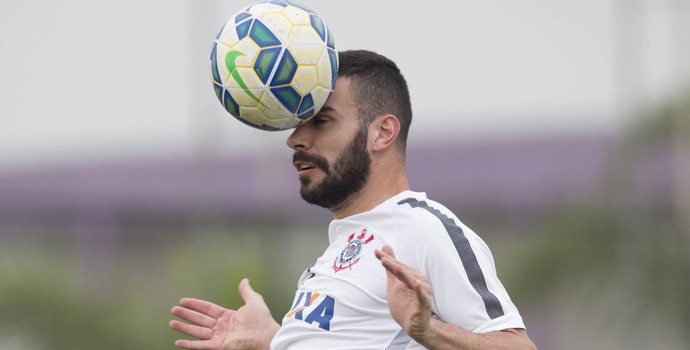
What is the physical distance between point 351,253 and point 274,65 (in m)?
0.77

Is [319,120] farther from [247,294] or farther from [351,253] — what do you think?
[247,294]

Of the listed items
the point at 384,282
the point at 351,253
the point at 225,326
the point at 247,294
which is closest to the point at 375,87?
the point at 351,253

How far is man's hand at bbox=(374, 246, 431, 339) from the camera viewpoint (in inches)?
153

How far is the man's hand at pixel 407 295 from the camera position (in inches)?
153

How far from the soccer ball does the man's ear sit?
0.25 metres

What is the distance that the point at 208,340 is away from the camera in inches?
195

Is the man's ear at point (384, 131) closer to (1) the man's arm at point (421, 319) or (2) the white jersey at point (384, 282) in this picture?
(2) the white jersey at point (384, 282)

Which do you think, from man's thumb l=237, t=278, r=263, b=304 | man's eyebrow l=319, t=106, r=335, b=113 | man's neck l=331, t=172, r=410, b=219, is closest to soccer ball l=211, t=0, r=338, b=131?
man's eyebrow l=319, t=106, r=335, b=113

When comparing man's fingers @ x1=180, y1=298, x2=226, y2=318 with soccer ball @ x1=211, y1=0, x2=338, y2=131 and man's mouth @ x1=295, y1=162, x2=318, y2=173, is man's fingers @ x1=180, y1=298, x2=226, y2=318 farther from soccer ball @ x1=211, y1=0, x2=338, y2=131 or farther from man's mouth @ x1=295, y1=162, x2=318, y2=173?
soccer ball @ x1=211, y1=0, x2=338, y2=131

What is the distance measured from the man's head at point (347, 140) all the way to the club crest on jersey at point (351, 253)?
19 centimetres

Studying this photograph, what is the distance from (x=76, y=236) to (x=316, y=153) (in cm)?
982

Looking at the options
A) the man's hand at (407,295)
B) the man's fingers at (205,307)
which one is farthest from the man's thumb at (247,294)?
the man's hand at (407,295)

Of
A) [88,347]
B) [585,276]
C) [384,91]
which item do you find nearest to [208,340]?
[384,91]

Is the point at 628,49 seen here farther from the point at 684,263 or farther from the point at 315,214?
the point at 315,214
